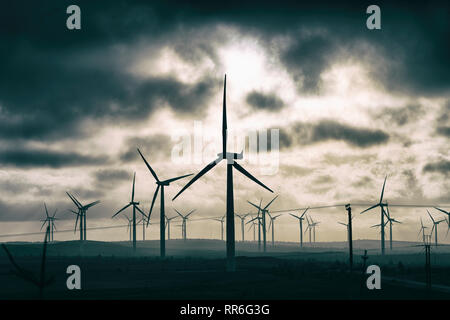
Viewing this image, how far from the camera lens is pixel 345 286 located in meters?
81.0

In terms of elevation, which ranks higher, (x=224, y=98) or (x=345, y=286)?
(x=224, y=98)

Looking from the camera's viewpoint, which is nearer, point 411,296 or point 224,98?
point 411,296

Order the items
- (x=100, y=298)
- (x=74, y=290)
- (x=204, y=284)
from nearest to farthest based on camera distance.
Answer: (x=100, y=298) < (x=74, y=290) < (x=204, y=284)

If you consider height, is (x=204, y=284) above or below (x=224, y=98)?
below

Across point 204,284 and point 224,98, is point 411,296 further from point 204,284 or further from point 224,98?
point 224,98
